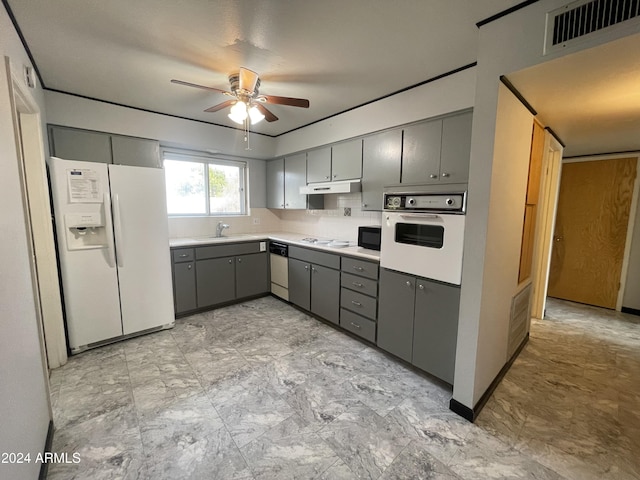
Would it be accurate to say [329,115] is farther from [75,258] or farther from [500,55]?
[75,258]

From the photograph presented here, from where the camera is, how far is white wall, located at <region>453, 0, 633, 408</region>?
4.64 ft

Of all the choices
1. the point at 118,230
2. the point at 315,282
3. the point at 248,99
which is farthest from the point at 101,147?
the point at 315,282

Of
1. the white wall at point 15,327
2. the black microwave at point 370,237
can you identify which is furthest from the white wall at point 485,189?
the white wall at point 15,327

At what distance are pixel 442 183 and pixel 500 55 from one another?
0.88m

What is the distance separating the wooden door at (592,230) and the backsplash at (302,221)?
299 centimetres

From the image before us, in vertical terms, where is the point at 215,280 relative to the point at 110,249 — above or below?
below

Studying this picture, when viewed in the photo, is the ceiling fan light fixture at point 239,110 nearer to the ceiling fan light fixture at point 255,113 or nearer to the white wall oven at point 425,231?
the ceiling fan light fixture at point 255,113

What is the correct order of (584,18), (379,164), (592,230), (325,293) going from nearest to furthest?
(584,18)
(379,164)
(325,293)
(592,230)

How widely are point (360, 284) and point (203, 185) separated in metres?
2.79

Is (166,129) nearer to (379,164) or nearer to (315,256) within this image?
(315,256)

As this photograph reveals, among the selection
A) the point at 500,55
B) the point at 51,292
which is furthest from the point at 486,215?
the point at 51,292

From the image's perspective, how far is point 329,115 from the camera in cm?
324

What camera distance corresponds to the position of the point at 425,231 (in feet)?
7.24

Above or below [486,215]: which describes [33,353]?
below
